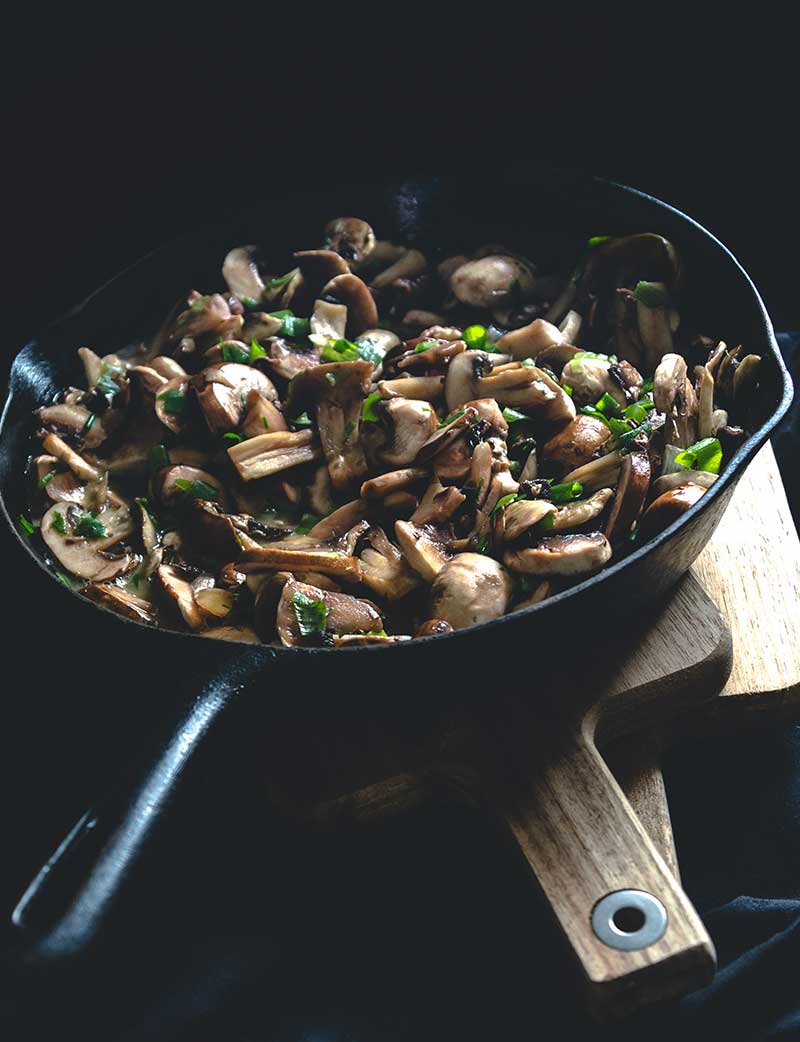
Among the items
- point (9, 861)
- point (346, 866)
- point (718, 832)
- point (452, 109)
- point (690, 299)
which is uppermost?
point (452, 109)

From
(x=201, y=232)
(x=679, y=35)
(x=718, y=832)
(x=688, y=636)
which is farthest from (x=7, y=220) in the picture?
(x=718, y=832)

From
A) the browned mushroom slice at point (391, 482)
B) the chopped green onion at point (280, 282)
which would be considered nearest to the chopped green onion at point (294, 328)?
the chopped green onion at point (280, 282)

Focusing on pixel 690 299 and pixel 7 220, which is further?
pixel 7 220

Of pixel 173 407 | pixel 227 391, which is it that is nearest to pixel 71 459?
pixel 173 407

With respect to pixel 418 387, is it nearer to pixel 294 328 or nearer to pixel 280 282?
pixel 294 328

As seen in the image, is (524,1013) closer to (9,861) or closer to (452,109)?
(9,861)

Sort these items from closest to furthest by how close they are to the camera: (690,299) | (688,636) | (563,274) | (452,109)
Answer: (688,636), (690,299), (563,274), (452,109)

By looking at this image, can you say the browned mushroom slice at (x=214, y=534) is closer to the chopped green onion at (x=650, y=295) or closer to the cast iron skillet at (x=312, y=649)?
the cast iron skillet at (x=312, y=649)
